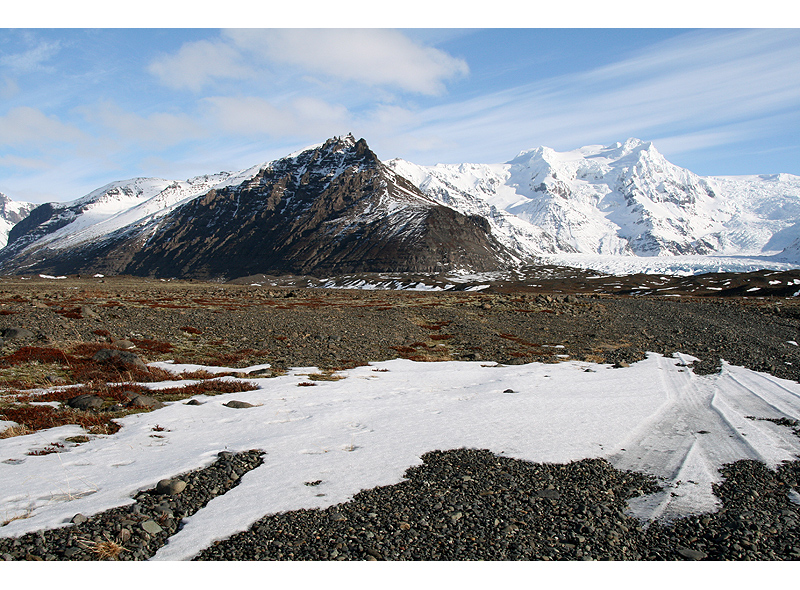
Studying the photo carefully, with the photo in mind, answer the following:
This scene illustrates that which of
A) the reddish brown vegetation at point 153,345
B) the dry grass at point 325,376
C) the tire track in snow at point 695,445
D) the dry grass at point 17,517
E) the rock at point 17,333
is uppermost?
the rock at point 17,333

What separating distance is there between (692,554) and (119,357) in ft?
73.7

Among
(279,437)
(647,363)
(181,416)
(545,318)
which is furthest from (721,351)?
(181,416)

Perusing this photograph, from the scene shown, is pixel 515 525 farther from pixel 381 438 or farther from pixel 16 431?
pixel 16 431

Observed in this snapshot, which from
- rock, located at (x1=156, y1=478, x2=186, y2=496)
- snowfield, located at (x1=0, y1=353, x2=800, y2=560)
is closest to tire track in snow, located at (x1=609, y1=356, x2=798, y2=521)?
snowfield, located at (x1=0, y1=353, x2=800, y2=560)

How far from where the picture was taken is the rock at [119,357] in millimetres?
20500

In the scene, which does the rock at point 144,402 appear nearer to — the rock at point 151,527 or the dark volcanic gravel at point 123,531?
the dark volcanic gravel at point 123,531

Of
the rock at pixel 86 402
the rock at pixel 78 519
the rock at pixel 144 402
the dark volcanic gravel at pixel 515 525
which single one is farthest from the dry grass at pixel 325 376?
the rock at pixel 78 519

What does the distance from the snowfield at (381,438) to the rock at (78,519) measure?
221 mm

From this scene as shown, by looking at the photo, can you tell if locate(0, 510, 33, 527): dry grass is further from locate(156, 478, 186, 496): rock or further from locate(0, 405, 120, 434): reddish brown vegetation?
locate(0, 405, 120, 434): reddish brown vegetation

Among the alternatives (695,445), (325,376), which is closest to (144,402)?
(325,376)

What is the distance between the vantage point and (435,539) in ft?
26.6

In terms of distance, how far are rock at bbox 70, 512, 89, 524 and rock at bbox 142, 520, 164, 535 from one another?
105 cm

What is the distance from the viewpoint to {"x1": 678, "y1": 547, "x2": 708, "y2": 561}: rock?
782 centimetres

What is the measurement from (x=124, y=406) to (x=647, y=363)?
27.3 m
